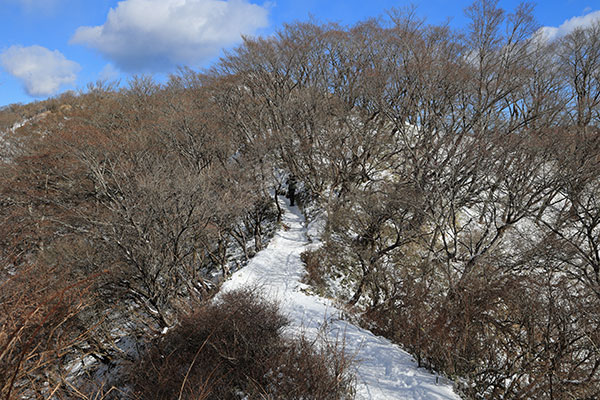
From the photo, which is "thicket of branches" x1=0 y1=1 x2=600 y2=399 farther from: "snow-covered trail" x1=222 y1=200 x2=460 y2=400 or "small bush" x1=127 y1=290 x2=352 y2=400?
"small bush" x1=127 y1=290 x2=352 y2=400

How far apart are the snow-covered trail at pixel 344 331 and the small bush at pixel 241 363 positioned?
679 millimetres

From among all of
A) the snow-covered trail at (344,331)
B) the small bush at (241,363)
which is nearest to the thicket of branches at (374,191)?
the snow-covered trail at (344,331)

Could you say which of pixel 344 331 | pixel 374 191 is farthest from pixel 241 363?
pixel 374 191

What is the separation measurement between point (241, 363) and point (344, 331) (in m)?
2.56

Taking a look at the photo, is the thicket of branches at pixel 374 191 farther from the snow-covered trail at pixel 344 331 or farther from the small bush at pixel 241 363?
the small bush at pixel 241 363

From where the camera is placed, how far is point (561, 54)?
16281 mm

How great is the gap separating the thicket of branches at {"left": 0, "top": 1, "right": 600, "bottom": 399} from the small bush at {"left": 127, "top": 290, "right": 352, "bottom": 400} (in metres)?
1.84

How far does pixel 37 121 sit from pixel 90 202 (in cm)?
1689

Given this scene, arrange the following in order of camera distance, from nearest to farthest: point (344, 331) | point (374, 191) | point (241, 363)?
1. point (241, 363)
2. point (344, 331)
3. point (374, 191)

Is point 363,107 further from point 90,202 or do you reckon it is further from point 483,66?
point 90,202

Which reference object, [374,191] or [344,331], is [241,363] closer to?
[344,331]

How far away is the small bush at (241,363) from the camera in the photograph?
486 cm

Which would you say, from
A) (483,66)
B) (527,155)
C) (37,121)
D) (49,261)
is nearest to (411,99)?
(483,66)

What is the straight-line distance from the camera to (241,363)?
5652mm
